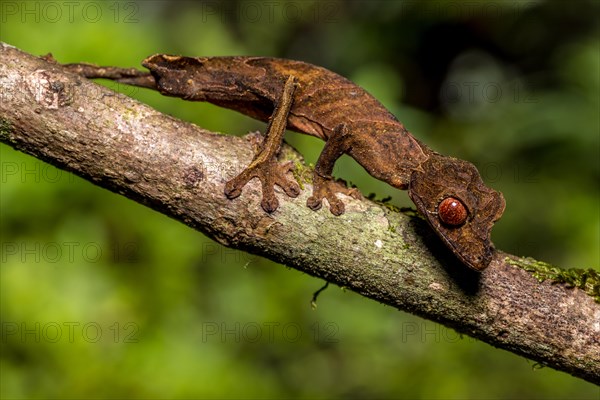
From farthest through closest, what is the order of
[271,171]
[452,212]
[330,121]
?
[330,121]
[452,212]
[271,171]

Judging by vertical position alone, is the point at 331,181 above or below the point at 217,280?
above

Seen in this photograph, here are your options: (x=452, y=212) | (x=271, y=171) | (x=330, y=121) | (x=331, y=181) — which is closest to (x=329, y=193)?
(x=331, y=181)

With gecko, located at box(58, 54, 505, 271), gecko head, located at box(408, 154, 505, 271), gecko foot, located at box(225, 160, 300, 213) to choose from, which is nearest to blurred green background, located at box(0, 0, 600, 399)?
gecko foot, located at box(225, 160, 300, 213)

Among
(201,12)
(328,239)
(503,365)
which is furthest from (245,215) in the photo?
(201,12)

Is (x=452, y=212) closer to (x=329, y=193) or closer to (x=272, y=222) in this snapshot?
(x=329, y=193)

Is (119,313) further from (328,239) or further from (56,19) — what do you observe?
(56,19)
